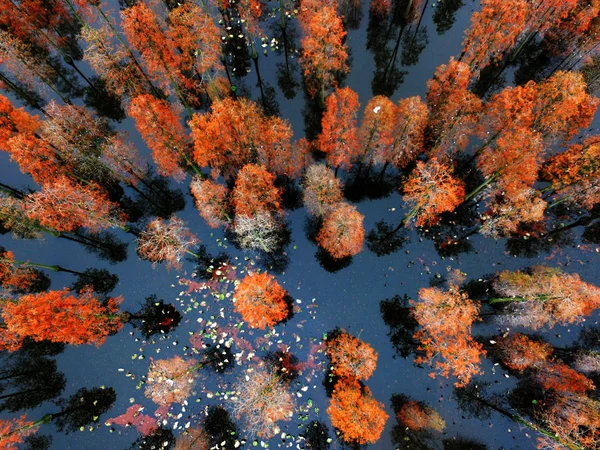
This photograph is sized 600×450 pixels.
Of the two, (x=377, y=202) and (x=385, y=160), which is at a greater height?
(x=385, y=160)

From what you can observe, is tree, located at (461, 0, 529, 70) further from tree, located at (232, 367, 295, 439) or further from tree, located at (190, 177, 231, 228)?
tree, located at (232, 367, 295, 439)

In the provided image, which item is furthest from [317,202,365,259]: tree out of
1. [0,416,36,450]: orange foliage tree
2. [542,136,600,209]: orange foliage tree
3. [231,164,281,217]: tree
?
[0,416,36,450]: orange foliage tree

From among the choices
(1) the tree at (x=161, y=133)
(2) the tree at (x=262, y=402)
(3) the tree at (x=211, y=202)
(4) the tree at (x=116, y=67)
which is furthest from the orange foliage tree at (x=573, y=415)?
(4) the tree at (x=116, y=67)

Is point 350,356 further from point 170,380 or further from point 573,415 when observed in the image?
point 573,415

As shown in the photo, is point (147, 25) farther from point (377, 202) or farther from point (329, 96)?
point (377, 202)

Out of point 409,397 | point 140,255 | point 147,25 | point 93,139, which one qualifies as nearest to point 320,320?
point 409,397

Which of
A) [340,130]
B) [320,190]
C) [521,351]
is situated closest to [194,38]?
[340,130]

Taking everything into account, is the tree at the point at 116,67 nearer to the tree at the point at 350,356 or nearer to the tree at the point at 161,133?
the tree at the point at 161,133

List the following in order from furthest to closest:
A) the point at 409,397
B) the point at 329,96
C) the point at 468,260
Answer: the point at 329,96 < the point at 468,260 < the point at 409,397
